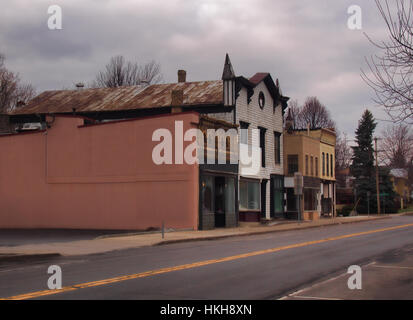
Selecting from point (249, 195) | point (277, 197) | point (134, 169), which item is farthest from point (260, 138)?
point (134, 169)

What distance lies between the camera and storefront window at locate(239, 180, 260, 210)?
36.5 meters

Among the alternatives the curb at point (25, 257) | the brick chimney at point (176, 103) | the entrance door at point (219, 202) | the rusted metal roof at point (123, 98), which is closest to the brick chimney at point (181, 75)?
the rusted metal roof at point (123, 98)

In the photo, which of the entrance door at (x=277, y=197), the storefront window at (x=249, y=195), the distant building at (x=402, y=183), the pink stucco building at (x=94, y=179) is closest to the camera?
the pink stucco building at (x=94, y=179)

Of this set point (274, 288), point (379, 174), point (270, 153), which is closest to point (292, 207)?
point (270, 153)

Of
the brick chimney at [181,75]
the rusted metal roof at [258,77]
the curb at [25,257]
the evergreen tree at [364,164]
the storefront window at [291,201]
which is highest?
the brick chimney at [181,75]

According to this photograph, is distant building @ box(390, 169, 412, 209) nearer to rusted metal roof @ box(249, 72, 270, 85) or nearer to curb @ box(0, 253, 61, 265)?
rusted metal roof @ box(249, 72, 270, 85)

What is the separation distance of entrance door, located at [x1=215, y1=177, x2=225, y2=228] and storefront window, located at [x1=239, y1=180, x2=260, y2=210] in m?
3.70

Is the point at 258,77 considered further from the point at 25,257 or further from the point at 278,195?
the point at 25,257

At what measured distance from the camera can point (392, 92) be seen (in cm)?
1338

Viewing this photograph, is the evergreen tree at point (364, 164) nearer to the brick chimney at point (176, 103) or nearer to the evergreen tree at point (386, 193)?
the evergreen tree at point (386, 193)

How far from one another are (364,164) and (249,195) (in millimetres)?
34119

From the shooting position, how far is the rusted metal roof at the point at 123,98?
37156mm

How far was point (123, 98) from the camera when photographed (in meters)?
40.1
